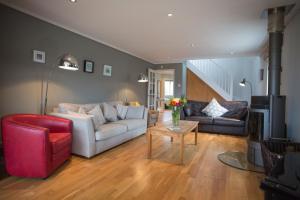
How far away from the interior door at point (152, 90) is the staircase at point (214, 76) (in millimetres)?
1567

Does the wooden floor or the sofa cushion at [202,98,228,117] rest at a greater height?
the sofa cushion at [202,98,228,117]

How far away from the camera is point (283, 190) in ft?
2.27

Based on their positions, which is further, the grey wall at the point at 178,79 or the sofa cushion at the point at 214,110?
the grey wall at the point at 178,79

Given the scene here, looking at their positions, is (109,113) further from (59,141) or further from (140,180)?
(140,180)

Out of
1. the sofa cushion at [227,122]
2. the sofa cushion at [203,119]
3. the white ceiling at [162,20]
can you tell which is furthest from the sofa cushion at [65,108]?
the sofa cushion at [227,122]

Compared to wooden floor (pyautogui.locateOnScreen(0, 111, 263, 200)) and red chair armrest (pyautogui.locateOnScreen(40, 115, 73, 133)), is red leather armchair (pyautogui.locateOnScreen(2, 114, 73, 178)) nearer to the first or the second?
wooden floor (pyautogui.locateOnScreen(0, 111, 263, 200))

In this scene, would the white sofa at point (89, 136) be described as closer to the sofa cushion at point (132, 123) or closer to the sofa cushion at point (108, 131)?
the sofa cushion at point (108, 131)

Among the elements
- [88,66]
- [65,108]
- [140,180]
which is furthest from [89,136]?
[88,66]

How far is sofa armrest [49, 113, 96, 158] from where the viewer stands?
2.87m

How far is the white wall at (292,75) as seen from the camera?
2.80 m

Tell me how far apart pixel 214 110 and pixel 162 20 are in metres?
3.16

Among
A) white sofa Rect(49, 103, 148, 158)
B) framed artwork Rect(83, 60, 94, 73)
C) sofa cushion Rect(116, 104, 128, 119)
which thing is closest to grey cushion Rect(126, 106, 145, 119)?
sofa cushion Rect(116, 104, 128, 119)

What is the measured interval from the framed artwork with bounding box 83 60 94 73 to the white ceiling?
2.01ft

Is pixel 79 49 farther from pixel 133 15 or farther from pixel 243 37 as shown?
pixel 243 37
